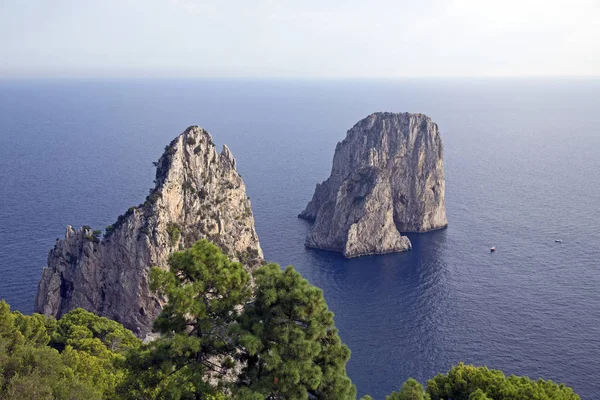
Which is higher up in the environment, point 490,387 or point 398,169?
point 398,169

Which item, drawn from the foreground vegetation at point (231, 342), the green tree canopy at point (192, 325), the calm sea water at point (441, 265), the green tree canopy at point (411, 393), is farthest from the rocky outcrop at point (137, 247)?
the green tree canopy at point (192, 325)

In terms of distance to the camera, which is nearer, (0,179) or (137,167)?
(0,179)

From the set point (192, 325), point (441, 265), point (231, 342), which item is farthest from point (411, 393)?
point (441, 265)

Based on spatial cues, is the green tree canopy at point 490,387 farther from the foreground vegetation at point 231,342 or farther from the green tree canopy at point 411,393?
the foreground vegetation at point 231,342

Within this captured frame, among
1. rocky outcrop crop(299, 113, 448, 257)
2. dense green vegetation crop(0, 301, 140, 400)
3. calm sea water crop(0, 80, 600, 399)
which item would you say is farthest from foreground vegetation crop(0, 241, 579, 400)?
rocky outcrop crop(299, 113, 448, 257)

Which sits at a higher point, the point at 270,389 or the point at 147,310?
the point at 270,389

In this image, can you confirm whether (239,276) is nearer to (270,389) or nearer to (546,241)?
(270,389)

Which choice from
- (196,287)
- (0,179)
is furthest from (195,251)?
(0,179)

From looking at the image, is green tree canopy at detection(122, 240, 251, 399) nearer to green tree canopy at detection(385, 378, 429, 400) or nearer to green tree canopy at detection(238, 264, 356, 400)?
green tree canopy at detection(238, 264, 356, 400)

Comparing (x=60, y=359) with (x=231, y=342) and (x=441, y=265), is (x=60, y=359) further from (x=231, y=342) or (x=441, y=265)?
(x=441, y=265)
